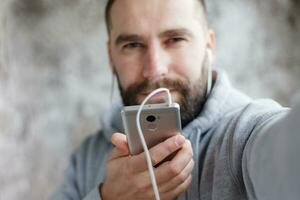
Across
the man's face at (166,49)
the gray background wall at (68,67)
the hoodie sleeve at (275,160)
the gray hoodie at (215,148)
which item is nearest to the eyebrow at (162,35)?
the man's face at (166,49)

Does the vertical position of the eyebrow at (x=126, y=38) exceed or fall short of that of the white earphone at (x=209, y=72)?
it exceeds it

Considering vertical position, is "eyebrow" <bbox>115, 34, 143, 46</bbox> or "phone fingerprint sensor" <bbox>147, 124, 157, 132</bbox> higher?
"eyebrow" <bbox>115, 34, 143, 46</bbox>

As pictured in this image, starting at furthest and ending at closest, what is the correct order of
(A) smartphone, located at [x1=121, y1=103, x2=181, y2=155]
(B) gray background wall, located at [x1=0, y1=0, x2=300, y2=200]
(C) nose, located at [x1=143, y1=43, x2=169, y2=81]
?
(B) gray background wall, located at [x1=0, y1=0, x2=300, y2=200] → (C) nose, located at [x1=143, y1=43, x2=169, y2=81] → (A) smartphone, located at [x1=121, y1=103, x2=181, y2=155]

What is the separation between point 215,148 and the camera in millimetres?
685

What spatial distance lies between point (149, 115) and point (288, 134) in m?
0.23

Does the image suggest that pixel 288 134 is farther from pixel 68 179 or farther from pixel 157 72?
pixel 68 179

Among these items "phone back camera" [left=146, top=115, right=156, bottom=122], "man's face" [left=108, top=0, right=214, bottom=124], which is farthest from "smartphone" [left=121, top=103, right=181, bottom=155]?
"man's face" [left=108, top=0, right=214, bottom=124]

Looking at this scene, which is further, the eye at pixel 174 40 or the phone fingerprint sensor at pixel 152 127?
the eye at pixel 174 40

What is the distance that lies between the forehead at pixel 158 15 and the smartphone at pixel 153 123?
0.29 meters

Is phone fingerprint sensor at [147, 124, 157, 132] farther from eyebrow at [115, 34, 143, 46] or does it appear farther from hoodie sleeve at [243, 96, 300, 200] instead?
eyebrow at [115, 34, 143, 46]

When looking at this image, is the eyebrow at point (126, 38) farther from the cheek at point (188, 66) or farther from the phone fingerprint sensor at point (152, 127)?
the phone fingerprint sensor at point (152, 127)

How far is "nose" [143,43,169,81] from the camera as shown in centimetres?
80

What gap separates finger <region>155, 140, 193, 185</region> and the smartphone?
0.03 m

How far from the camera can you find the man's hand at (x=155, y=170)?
58 cm
